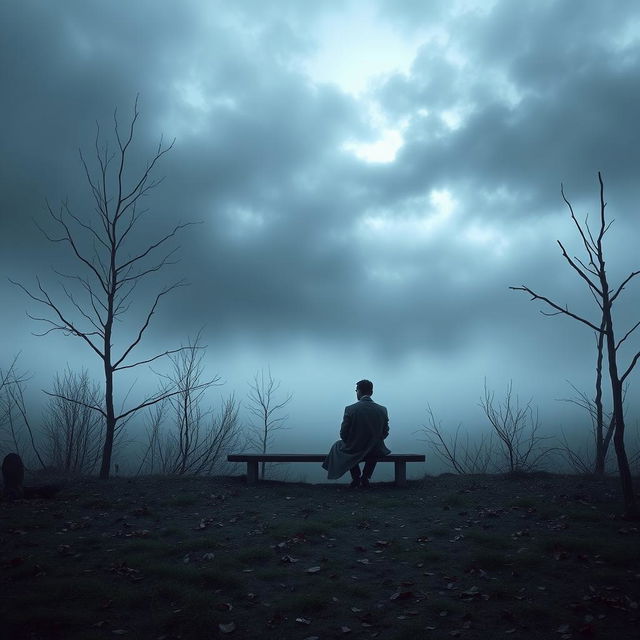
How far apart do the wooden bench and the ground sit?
1.33 metres

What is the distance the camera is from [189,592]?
14.9 feet

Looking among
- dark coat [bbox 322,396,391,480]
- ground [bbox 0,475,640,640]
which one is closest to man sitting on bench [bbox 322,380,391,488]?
dark coat [bbox 322,396,391,480]

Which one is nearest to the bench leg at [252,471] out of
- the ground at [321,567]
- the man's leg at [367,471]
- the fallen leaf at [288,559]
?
the ground at [321,567]

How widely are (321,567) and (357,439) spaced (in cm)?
447

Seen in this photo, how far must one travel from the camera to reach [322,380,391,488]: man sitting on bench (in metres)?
9.73

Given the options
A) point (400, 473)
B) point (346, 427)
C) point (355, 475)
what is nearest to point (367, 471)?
point (355, 475)

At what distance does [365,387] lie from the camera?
1018 centimetres

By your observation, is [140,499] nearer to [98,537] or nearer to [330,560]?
[98,537]

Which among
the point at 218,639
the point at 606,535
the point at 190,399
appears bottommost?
the point at 218,639

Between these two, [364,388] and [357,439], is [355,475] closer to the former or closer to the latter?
[357,439]

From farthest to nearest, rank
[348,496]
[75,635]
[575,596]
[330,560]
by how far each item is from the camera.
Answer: [348,496] → [330,560] → [575,596] → [75,635]

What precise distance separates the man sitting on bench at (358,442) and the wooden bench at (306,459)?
17 centimetres

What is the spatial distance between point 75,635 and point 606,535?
5.65m

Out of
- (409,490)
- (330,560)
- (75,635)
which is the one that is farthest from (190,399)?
(75,635)
